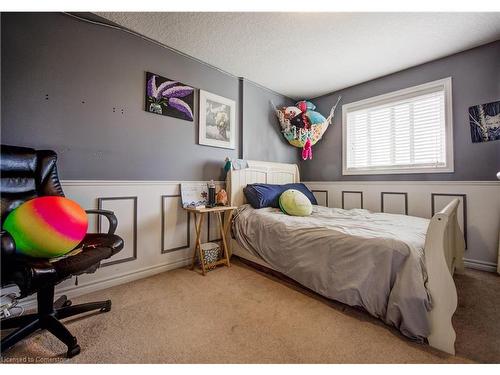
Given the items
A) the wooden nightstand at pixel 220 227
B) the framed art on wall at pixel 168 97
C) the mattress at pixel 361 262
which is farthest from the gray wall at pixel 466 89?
the framed art on wall at pixel 168 97

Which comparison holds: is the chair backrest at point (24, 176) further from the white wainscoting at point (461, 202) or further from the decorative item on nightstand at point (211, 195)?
the white wainscoting at point (461, 202)

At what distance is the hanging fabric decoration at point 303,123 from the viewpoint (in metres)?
→ 3.01

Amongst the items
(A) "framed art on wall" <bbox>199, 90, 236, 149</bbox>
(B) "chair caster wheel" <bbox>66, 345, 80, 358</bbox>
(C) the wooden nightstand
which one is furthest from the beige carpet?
(A) "framed art on wall" <bbox>199, 90, 236, 149</bbox>

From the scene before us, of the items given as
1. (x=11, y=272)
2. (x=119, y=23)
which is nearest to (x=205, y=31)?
(x=119, y=23)

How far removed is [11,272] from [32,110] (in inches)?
47.3

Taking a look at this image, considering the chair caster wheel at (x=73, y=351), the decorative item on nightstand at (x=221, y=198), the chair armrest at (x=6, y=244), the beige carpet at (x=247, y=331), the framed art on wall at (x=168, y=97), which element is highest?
the framed art on wall at (x=168, y=97)

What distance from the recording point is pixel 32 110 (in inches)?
60.1

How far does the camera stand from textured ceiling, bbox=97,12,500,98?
1.79m

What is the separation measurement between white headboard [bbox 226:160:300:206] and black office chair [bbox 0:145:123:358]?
4.34 feet

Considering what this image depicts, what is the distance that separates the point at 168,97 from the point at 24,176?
4.40 feet

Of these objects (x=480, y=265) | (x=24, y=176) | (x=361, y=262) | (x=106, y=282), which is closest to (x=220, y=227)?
(x=106, y=282)

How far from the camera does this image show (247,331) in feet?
4.15

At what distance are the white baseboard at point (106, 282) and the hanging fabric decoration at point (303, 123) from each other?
2.26 m

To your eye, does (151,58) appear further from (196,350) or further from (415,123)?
(415,123)
